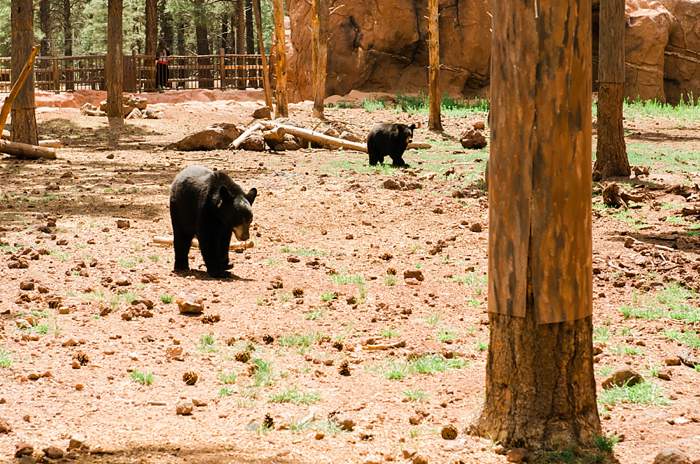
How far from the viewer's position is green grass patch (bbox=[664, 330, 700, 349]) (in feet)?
24.6

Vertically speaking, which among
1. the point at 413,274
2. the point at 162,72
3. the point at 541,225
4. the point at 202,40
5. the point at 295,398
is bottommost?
the point at 295,398

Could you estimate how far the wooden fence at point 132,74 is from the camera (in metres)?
38.3

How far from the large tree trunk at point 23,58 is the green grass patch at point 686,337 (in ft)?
55.0

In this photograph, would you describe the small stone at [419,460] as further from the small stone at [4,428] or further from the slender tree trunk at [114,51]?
the slender tree trunk at [114,51]

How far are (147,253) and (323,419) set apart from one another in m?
5.55

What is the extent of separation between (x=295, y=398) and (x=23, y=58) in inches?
691

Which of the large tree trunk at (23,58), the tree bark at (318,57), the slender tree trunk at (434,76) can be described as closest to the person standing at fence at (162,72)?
the tree bark at (318,57)

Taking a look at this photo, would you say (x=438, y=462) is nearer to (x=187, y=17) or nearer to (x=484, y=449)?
(x=484, y=449)

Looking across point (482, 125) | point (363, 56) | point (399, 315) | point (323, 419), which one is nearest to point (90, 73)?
point (363, 56)

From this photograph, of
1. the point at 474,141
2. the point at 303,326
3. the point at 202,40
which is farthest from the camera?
the point at 202,40

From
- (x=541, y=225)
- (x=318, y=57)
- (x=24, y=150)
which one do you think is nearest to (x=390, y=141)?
(x=24, y=150)

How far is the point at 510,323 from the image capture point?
5246 mm

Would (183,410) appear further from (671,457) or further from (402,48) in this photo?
(402,48)

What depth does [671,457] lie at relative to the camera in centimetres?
478
